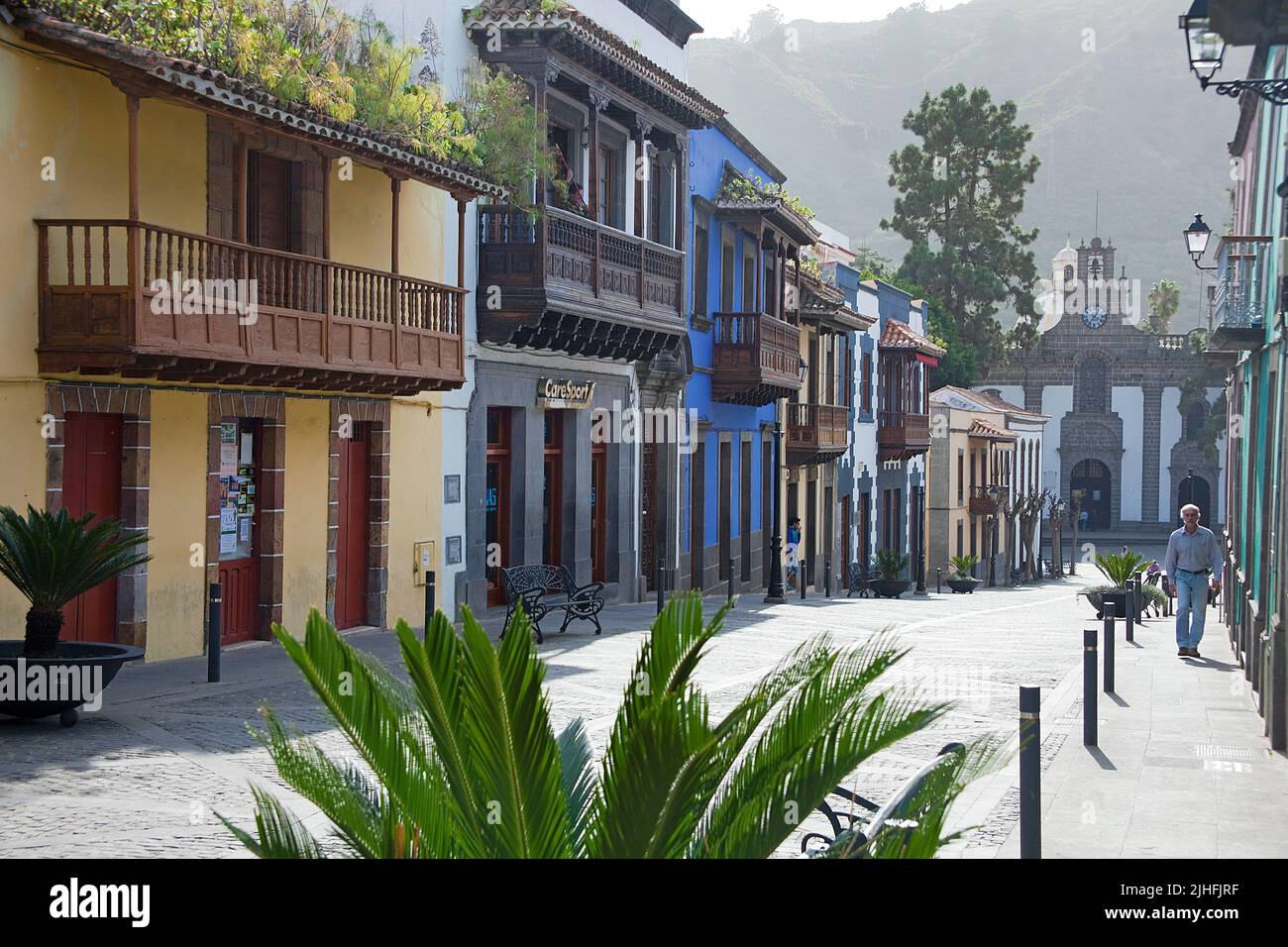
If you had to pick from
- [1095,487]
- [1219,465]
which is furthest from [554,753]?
[1095,487]

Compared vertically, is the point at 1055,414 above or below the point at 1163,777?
above

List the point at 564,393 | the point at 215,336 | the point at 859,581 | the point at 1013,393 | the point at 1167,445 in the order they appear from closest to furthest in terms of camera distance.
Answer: the point at 215,336, the point at 564,393, the point at 859,581, the point at 1167,445, the point at 1013,393

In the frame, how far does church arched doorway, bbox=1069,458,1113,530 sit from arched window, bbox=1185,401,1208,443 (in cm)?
447

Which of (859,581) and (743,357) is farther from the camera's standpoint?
(859,581)

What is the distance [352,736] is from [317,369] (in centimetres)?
1124

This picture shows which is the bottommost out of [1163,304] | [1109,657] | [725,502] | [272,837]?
[1109,657]

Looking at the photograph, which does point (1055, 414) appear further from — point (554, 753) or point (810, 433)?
point (554, 753)

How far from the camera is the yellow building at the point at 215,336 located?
12750mm

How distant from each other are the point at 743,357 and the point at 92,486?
1667 centimetres

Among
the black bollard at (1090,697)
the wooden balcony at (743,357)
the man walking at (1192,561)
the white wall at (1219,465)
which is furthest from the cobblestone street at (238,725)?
the white wall at (1219,465)

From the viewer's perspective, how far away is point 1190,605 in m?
17.1

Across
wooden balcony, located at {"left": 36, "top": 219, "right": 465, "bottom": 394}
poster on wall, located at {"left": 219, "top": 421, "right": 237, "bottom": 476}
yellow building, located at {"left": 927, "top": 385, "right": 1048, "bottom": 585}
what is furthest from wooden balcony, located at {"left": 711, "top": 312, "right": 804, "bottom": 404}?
yellow building, located at {"left": 927, "top": 385, "right": 1048, "bottom": 585}

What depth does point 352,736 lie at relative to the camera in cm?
436

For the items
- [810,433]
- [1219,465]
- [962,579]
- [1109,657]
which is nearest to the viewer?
[1109,657]
